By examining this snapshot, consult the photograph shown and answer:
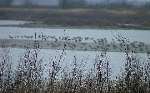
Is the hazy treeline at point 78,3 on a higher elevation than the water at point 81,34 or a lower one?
higher

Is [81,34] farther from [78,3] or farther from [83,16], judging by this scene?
[78,3]

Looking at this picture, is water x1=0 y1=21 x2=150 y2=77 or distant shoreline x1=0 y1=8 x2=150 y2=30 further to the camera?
water x1=0 y1=21 x2=150 y2=77

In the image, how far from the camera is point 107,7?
1088 centimetres

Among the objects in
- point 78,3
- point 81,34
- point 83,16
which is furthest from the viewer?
point 81,34

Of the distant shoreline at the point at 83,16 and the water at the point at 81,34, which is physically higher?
the distant shoreline at the point at 83,16

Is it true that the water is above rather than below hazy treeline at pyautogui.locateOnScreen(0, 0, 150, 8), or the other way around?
below

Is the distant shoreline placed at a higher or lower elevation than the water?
higher

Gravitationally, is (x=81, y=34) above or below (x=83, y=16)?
below

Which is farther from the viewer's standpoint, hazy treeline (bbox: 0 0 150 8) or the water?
the water

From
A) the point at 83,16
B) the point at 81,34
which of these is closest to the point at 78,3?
the point at 83,16

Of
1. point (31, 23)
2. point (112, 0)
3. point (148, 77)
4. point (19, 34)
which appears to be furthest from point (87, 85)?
point (19, 34)

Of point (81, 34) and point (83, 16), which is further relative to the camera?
point (81, 34)

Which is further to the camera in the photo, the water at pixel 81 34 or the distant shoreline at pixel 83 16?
the water at pixel 81 34

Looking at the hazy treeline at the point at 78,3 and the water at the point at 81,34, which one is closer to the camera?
the hazy treeline at the point at 78,3
